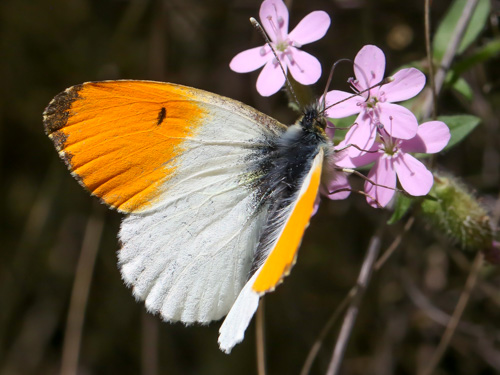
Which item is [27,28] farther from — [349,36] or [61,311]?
[349,36]

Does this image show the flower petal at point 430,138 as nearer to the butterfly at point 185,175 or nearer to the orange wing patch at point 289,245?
the butterfly at point 185,175

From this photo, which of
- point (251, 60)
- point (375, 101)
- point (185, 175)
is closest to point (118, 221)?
point (185, 175)

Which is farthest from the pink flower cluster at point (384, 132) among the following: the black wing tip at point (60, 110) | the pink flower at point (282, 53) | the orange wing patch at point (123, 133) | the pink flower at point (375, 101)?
the black wing tip at point (60, 110)

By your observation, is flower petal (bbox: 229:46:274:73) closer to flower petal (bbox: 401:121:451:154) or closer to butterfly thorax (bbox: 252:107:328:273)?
butterfly thorax (bbox: 252:107:328:273)

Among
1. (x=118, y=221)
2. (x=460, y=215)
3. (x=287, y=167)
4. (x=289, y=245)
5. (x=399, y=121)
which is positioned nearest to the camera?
(x=289, y=245)

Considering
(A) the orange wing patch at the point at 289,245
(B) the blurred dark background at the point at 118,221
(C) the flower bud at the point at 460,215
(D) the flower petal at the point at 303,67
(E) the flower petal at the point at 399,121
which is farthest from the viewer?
(B) the blurred dark background at the point at 118,221

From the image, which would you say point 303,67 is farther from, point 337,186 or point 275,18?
point 337,186

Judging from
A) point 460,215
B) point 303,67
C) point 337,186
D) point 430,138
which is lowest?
point 460,215

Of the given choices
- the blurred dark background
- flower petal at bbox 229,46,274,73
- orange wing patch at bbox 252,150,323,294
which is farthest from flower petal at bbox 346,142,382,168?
the blurred dark background
